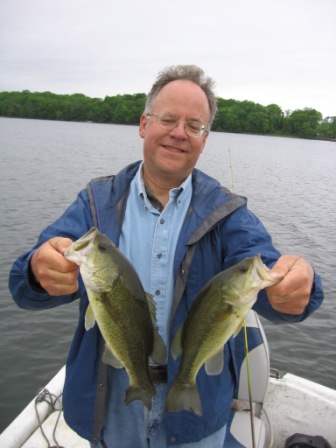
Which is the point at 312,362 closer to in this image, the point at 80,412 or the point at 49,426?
the point at 49,426

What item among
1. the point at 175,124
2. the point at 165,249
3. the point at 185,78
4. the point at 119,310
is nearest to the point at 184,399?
the point at 119,310

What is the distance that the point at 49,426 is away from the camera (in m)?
4.25

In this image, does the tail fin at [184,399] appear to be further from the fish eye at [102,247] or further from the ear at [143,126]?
the ear at [143,126]

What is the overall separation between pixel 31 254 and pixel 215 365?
4.20ft

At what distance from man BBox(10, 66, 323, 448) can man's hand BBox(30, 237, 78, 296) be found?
291mm

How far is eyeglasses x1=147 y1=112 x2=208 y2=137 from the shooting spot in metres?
2.85

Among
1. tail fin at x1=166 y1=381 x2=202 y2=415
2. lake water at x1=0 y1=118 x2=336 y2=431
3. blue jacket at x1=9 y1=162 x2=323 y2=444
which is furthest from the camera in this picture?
lake water at x1=0 y1=118 x2=336 y2=431

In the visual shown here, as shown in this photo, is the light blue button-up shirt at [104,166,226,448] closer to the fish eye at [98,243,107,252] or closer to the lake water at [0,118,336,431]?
the fish eye at [98,243,107,252]

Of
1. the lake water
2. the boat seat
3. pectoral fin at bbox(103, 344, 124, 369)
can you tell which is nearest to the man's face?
pectoral fin at bbox(103, 344, 124, 369)

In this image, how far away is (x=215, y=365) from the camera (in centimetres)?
246

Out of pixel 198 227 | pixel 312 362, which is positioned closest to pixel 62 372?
pixel 198 227

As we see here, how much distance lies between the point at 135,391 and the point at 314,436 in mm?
2750

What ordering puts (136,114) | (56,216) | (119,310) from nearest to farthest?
1. (119,310)
2. (56,216)
3. (136,114)

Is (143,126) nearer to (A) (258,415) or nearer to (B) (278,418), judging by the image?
(A) (258,415)
